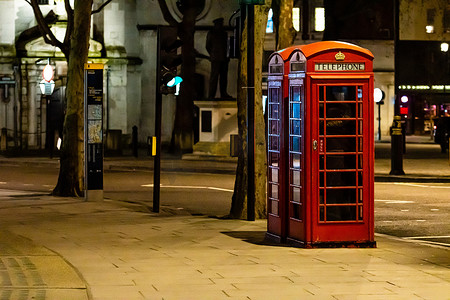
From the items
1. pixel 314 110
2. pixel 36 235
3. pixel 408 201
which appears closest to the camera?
pixel 314 110

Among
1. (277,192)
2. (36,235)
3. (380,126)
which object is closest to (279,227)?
(277,192)

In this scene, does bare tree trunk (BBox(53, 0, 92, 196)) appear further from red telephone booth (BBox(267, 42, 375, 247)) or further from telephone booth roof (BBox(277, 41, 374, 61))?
telephone booth roof (BBox(277, 41, 374, 61))

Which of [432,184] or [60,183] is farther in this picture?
[432,184]

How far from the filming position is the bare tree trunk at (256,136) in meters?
17.0

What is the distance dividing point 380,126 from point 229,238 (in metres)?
44.1

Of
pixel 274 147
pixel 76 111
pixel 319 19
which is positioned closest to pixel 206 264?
pixel 274 147

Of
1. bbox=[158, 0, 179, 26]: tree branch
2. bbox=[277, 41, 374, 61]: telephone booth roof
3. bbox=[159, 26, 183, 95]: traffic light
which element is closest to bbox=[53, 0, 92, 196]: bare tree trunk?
bbox=[159, 26, 183, 95]: traffic light

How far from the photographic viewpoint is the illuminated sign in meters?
12.7

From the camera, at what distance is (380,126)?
188ft

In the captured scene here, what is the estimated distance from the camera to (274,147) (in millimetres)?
13844

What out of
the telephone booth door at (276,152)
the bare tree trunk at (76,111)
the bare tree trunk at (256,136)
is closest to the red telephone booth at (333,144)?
the telephone booth door at (276,152)

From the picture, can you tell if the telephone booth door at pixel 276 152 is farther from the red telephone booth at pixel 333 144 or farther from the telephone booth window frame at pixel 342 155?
the telephone booth window frame at pixel 342 155

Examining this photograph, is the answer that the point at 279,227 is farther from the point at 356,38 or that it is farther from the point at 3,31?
the point at 356,38

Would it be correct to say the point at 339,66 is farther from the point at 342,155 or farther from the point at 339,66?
the point at 342,155
